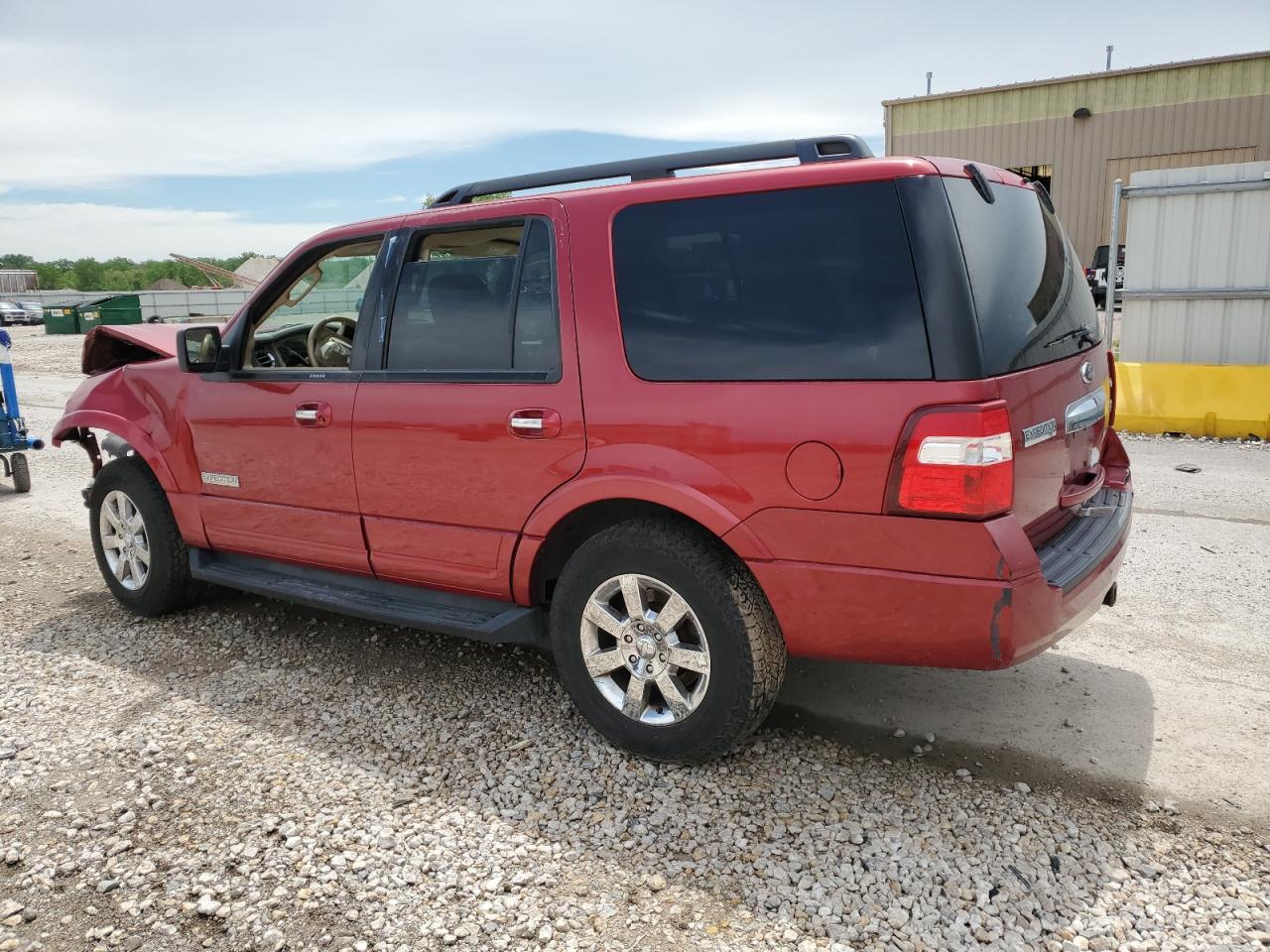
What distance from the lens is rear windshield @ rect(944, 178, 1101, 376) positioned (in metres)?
2.80

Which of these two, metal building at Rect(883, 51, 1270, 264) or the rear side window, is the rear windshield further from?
metal building at Rect(883, 51, 1270, 264)

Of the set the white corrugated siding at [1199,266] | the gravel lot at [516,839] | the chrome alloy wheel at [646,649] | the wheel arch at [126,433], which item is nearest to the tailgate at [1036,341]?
the gravel lot at [516,839]

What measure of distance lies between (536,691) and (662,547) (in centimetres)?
118

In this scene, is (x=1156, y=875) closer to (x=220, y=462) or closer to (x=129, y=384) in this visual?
(x=220, y=462)

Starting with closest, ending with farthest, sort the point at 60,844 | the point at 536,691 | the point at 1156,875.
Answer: the point at 1156,875 < the point at 60,844 < the point at 536,691

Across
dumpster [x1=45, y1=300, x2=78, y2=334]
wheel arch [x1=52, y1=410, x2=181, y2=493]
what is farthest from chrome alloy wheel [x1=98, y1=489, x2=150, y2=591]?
dumpster [x1=45, y1=300, x2=78, y2=334]

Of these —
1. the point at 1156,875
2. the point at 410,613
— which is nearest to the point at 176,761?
the point at 410,613

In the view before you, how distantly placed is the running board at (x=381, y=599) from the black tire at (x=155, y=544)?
5.7 inches

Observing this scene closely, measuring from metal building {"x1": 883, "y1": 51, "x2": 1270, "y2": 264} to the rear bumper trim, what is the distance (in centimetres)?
2347

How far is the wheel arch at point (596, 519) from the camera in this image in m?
3.06

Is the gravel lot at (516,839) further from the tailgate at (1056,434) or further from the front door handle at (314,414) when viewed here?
the front door handle at (314,414)

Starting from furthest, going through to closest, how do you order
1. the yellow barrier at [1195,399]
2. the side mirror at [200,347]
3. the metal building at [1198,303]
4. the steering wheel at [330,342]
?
the metal building at [1198,303] → the yellow barrier at [1195,399] → the side mirror at [200,347] → the steering wheel at [330,342]

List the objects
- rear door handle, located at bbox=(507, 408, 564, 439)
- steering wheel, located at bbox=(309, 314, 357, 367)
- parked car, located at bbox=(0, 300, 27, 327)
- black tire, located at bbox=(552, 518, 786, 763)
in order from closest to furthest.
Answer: black tire, located at bbox=(552, 518, 786, 763) < rear door handle, located at bbox=(507, 408, 564, 439) < steering wheel, located at bbox=(309, 314, 357, 367) < parked car, located at bbox=(0, 300, 27, 327)

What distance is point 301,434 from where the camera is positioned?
413 centimetres
